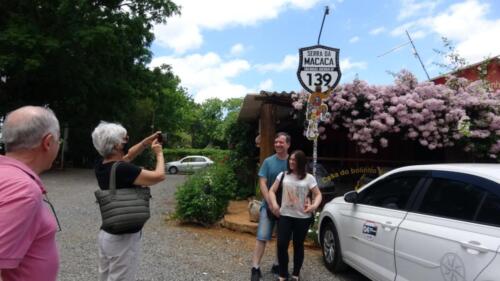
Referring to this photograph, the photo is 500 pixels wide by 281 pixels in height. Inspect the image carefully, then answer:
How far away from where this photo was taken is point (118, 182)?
3.54 m

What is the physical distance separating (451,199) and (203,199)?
5.44m

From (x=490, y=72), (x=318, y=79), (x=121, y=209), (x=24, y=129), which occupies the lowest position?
(x=121, y=209)

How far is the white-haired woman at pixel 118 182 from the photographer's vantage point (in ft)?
11.6

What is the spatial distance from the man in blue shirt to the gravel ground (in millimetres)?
478

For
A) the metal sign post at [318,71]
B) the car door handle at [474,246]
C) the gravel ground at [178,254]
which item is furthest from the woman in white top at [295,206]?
the car door handle at [474,246]

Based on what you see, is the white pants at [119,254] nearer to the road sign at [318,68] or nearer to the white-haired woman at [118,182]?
the white-haired woman at [118,182]

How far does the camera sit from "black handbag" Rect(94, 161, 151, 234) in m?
3.46

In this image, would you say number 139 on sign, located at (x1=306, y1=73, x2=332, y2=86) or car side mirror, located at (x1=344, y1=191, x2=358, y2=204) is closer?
car side mirror, located at (x1=344, y1=191, x2=358, y2=204)

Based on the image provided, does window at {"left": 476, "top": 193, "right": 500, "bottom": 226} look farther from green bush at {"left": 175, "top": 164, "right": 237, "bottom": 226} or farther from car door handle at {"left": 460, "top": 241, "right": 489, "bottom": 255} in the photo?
green bush at {"left": 175, "top": 164, "right": 237, "bottom": 226}

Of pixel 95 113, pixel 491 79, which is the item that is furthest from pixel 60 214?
pixel 95 113

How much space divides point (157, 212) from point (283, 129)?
3.66 meters

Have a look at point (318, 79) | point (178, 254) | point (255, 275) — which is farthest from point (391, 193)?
point (178, 254)

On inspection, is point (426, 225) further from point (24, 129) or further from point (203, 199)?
point (203, 199)

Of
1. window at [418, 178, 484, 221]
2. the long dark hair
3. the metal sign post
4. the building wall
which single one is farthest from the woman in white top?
the building wall
